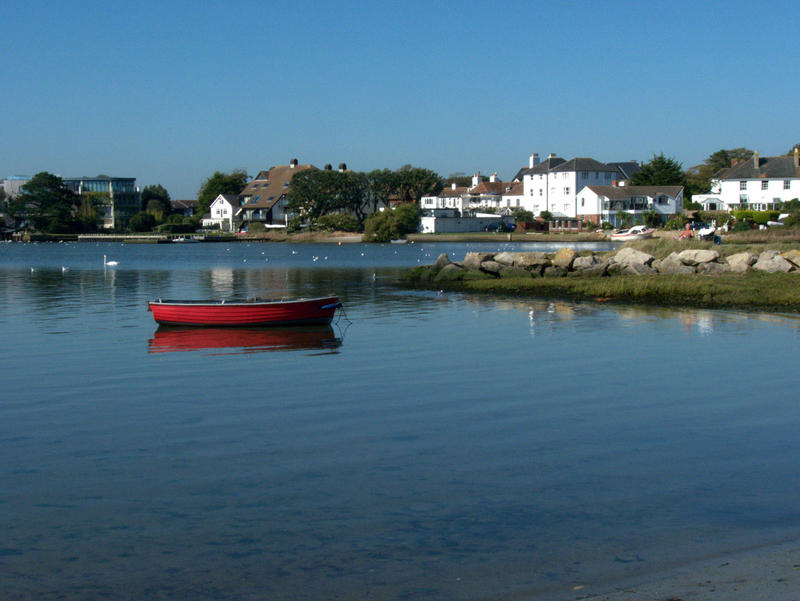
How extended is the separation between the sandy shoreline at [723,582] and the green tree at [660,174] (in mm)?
132653

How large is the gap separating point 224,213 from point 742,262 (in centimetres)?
13279

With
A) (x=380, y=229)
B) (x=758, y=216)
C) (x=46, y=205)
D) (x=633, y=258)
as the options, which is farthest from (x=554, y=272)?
(x=46, y=205)

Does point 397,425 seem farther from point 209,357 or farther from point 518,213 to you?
point 518,213

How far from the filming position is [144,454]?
13242mm

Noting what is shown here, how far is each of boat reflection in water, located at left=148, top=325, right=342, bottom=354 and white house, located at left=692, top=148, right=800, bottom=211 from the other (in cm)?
9861

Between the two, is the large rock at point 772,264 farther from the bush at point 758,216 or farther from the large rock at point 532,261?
the bush at point 758,216

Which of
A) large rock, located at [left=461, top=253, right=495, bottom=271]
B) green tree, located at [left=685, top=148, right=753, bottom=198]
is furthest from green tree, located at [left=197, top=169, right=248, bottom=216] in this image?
large rock, located at [left=461, top=253, right=495, bottom=271]

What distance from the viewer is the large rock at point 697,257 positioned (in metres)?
42.6

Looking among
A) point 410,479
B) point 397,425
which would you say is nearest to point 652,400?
point 397,425

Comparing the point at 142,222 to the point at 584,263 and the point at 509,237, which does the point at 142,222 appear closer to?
the point at 509,237

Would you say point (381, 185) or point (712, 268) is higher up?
point (381, 185)

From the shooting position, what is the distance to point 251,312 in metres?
29.3

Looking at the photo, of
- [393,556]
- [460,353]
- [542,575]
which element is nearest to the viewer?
[542,575]

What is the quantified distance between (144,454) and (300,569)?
532cm
